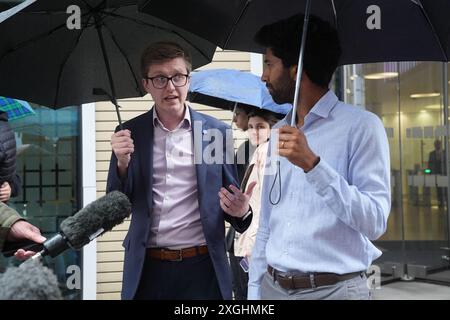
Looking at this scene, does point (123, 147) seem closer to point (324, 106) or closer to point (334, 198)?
point (324, 106)

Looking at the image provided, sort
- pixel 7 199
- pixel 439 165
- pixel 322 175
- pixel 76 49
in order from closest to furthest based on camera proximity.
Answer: pixel 322 175 → pixel 76 49 → pixel 7 199 → pixel 439 165

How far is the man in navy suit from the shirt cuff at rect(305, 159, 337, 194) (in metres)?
0.74

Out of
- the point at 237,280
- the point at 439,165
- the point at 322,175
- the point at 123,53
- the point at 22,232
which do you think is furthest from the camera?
the point at 439,165

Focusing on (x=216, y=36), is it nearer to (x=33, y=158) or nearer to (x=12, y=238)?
(x=12, y=238)

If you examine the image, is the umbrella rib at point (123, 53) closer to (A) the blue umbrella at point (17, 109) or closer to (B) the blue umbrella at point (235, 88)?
(B) the blue umbrella at point (235, 88)

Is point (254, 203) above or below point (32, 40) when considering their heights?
below

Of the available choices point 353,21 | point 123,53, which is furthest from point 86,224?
point 353,21

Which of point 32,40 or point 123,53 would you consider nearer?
point 32,40

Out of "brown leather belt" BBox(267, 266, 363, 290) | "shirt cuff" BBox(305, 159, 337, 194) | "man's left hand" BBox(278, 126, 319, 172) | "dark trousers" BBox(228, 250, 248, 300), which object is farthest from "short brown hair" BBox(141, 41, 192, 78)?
"dark trousers" BBox(228, 250, 248, 300)

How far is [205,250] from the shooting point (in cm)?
321

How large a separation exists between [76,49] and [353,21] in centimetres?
152

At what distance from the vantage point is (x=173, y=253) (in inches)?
125

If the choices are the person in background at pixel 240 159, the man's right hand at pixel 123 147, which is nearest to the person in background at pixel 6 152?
the man's right hand at pixel 123 147
